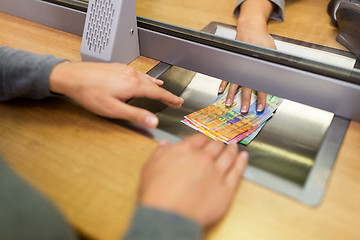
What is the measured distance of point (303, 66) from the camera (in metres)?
0.82

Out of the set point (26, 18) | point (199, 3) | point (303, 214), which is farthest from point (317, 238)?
point (26, 18)

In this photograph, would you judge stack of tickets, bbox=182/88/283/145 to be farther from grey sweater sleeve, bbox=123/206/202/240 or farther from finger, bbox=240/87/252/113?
grey sweater sleeve, bbox=123/206/202/240

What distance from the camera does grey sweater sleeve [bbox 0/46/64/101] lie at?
77 centimetres

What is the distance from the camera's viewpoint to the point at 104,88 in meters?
0.73

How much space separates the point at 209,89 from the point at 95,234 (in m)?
0.75

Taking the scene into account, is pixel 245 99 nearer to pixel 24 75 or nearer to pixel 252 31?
pixel 252 31

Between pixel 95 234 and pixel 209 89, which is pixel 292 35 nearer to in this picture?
pixel 209 89

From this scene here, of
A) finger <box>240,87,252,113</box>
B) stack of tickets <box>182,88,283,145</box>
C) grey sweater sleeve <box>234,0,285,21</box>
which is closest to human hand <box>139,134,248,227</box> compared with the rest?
stack of tickets <box>182,88,283,145</box>

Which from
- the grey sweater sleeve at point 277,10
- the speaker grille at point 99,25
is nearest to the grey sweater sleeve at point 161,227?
the speaker grille at point 99,25

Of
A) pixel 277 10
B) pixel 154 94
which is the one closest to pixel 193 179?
pixel 154 94

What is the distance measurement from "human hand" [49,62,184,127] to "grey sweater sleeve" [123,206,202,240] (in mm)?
263

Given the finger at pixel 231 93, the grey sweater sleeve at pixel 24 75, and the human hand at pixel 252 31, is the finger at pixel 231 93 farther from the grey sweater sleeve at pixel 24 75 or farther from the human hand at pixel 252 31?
the grey sweater sleeve at pixel 24 75

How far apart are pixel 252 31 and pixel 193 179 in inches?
29.5

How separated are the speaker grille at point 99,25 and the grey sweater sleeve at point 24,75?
0.15 meters
